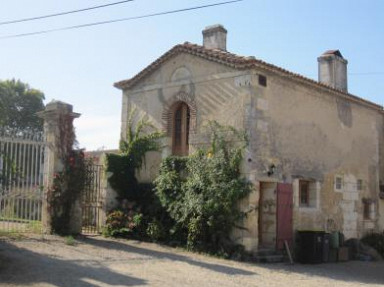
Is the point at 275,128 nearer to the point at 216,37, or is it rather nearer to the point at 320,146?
the point at 320,146

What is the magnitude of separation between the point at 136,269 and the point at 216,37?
9.08 metres

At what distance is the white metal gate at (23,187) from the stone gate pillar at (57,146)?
17 centimetres

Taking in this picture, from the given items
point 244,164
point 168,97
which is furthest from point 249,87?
point 168,97

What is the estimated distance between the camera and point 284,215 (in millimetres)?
13680

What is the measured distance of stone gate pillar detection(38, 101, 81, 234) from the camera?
12922mm

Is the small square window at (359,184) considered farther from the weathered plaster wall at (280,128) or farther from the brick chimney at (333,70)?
the brick chimney at (333,70)

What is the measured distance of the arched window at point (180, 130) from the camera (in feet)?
48.8

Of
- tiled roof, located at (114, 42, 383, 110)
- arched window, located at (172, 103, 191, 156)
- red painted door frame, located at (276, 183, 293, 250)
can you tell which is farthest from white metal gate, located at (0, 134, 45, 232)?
red painted door frame, located at (276, 183, 293, 250)

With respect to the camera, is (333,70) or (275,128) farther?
(333,70)

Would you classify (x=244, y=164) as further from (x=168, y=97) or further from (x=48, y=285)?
(x=48, y=285)

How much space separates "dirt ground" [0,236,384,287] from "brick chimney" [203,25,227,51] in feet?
22.1

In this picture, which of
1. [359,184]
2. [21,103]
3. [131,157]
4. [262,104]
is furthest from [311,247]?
[21,103]

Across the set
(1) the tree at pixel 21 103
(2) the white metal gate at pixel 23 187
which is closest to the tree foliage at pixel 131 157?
(2) the white metal gate at pixel 23 187

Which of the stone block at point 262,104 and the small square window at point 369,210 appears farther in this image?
the small square window at point 369,210
